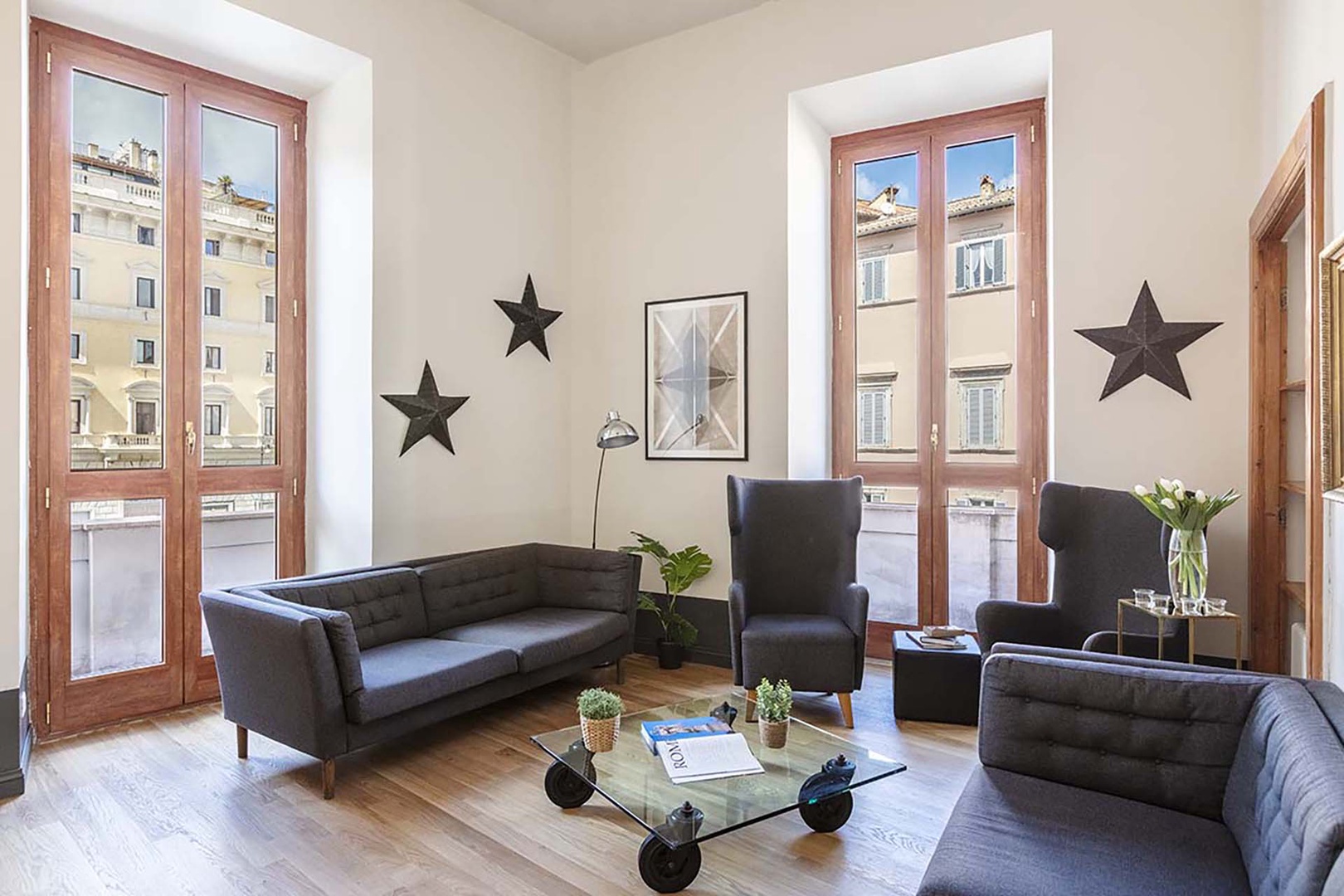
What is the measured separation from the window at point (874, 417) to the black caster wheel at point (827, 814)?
8.93ft

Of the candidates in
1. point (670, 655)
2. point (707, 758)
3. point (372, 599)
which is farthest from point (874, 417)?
point (372, 599)

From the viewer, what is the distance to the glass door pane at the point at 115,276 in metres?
3.88

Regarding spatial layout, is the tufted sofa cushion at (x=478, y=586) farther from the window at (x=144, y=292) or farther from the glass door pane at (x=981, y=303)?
the glass door pane at (x=981, y=303)

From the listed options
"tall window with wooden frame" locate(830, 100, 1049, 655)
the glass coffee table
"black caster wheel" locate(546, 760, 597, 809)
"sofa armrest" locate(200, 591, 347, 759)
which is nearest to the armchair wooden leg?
the glass coffee table

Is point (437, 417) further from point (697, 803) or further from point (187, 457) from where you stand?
point (697, 803)

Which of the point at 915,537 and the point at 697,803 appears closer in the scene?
the point at 697,803

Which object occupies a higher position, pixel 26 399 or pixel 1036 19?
pixel 1036 19

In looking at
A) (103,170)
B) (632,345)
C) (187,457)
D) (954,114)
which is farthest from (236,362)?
(954,114)

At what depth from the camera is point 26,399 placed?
340 cm

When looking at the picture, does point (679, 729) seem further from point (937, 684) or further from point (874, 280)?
point (874, 280)

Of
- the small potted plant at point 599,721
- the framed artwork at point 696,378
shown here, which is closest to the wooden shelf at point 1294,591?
the small potted plant at point 599,721

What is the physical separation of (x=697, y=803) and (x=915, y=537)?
9.87 feet

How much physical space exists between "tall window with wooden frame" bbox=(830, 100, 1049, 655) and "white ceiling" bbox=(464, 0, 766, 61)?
1.15m

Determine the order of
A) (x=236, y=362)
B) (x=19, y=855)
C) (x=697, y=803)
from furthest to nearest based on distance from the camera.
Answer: (x=236, y=362), (x=19, y=855), (x=697, y=803)
